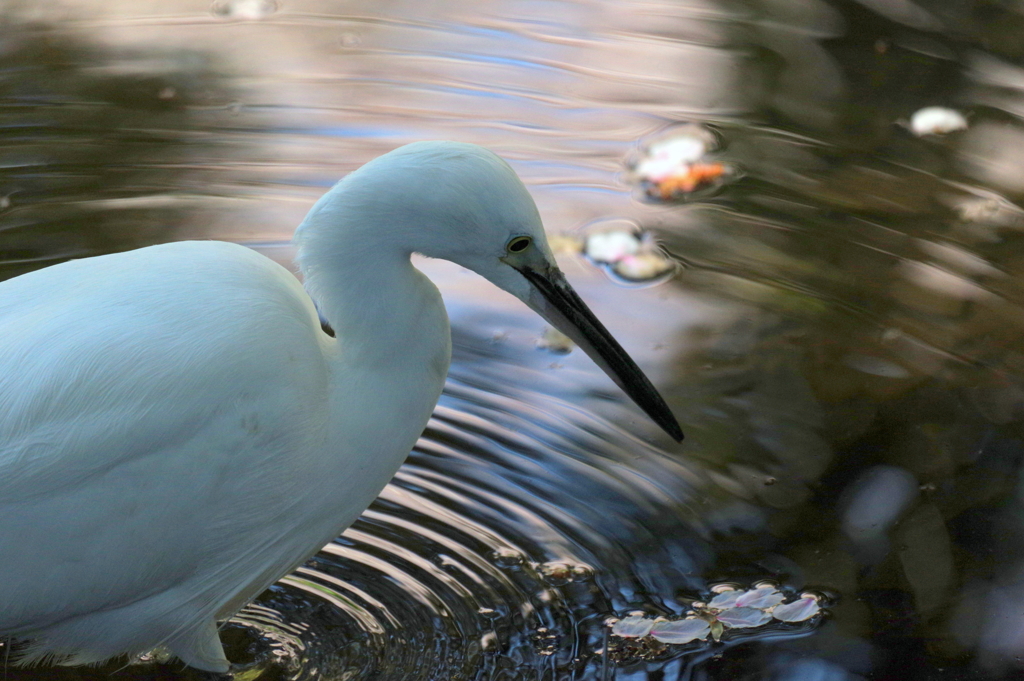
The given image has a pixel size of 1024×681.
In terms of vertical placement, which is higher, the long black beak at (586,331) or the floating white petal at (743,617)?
the long black beak at (586,331)

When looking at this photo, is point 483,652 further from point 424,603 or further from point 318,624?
point 318,624

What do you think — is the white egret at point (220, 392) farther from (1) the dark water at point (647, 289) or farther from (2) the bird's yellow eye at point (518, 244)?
(1) the dark water at point (647, 289)

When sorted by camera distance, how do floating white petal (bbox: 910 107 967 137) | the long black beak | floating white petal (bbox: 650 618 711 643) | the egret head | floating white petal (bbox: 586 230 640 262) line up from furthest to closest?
floating white petal (bbox: 910 107 967 137), floating white petal (bbox: 586 230 640 262), floating white petal (bbox: 650 618 711 643), the long black beak, the egret head

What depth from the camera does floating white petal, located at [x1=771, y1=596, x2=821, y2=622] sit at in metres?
2.36

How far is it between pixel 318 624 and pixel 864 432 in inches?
55.5

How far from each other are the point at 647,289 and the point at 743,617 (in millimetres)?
1262

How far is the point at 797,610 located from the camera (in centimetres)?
238

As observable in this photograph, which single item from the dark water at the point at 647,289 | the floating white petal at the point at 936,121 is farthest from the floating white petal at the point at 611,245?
the floating white petal at the point at 936,121

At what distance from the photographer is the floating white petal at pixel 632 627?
2309 millimetres

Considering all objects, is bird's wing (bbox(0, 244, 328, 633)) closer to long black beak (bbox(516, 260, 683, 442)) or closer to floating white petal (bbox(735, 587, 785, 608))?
long black beak (bbox(516, 260, 683, 442))

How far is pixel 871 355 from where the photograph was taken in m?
3.12

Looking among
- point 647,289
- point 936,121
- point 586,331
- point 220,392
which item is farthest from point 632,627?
point 936,121

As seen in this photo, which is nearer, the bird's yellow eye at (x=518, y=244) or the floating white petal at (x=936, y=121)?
the bird's yellow eye at (x=518, y=244)

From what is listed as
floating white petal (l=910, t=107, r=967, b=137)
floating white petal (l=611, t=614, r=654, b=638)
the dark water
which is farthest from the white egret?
floating white petal (l=910, t=107, r=967, b=137)
